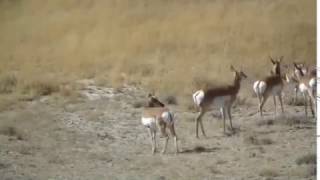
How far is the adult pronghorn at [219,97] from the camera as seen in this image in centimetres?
364

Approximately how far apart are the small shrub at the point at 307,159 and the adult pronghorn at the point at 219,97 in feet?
1.09

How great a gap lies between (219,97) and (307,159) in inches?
17.5

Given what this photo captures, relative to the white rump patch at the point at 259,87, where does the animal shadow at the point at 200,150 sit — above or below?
below

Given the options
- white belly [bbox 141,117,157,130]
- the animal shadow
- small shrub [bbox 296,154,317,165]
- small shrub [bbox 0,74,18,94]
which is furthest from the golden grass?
small shrub [bbox 296,154,317,165]

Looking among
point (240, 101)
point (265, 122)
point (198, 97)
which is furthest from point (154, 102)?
point (265, 122)

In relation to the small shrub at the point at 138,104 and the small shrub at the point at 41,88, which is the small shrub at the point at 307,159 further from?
the small shrub at the point at 41,88

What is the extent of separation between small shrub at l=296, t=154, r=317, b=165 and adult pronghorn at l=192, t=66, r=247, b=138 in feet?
1.09

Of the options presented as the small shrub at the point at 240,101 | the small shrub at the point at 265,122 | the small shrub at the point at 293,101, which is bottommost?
the small shrub at the point at 265,122

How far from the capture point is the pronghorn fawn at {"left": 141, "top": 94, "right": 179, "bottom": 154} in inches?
144

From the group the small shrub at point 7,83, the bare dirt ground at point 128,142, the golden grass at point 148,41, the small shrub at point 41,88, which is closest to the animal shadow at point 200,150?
the bare dirt ground at point 128,142

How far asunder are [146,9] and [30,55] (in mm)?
519

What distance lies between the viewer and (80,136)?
367 cm

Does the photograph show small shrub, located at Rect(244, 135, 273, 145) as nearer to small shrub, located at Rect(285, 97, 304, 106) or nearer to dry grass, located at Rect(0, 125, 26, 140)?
small shrub, located at Rect(285, 97, 304, 106)

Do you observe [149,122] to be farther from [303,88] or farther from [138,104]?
[303,88]
